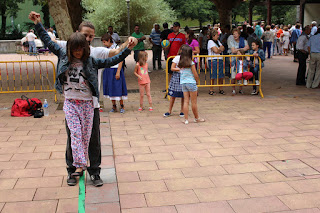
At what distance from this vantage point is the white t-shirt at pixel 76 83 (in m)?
4.31

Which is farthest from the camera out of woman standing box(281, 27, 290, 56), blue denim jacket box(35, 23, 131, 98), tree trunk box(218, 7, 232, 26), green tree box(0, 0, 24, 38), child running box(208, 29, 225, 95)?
green tree box(0, 0, 24, 38)

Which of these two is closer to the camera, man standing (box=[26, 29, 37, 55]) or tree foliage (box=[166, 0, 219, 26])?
man standing (box=[26, 29, 37, 55])

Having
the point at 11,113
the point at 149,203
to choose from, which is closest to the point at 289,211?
the point at 149,203

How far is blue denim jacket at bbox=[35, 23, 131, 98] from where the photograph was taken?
427cm

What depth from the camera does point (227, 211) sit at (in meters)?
3.87

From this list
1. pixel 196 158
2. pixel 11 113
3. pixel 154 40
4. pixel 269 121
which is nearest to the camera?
pixel 196 158

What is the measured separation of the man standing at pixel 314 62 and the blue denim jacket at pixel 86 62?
871cm

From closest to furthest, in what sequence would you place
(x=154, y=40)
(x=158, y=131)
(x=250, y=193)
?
(x=250, y=193) < (x=158, y=131) < (x=154, y=40)

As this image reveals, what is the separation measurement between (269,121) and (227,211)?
13.4ft

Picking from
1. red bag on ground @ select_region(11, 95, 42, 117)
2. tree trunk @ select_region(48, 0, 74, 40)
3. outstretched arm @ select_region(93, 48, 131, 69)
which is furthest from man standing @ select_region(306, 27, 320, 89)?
outstretched arm @ select_region(93, 48, 131, 69)

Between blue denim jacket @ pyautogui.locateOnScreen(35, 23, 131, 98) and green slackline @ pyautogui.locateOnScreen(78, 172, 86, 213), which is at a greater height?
blue denim jacket @ pyautogui.locateOnScreen(35, 23, 131, 98)

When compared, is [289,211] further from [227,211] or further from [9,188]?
[9,188]

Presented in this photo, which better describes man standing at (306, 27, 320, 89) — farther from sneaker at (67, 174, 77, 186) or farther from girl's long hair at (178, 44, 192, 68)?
sneaker at (67, 174, 77, 186)

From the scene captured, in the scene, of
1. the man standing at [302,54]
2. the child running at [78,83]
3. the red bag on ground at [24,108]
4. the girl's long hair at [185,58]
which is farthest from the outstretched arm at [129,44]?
the man standing at [302,54]
